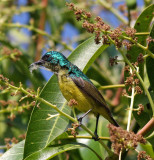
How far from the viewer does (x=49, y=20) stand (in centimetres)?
582

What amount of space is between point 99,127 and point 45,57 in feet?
3.37

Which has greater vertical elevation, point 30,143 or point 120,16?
point 120,16

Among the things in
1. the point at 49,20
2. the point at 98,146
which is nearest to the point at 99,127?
the point at 98,146

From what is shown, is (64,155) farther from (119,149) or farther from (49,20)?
(49,20)

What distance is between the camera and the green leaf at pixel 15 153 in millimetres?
2508

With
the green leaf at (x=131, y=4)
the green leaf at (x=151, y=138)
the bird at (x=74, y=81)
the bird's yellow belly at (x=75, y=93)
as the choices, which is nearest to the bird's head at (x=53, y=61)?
the bird at (x=74, y=81)

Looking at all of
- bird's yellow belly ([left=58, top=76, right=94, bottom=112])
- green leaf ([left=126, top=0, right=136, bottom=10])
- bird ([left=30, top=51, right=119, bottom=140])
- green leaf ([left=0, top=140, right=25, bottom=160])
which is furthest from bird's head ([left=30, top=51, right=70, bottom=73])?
green leaf ([left=126, top=0, right=136, bottom=10])

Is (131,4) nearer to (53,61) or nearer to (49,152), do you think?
(53,61)

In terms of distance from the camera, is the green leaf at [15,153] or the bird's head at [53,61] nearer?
the green leaf at [15,153]

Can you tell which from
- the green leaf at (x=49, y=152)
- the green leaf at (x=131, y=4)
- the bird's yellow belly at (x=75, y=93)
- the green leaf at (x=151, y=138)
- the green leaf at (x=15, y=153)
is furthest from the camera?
the green leaf at (x=131, y=4)

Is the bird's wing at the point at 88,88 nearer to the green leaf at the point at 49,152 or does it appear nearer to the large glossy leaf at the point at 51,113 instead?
the large glossy leaf at the point at 51,113

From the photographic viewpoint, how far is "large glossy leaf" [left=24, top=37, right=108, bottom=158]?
2.51 metres

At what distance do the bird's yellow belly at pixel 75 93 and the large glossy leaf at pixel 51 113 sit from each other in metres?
0.06

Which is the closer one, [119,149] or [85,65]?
[119,149]
